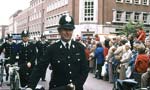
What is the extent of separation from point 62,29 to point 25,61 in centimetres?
822

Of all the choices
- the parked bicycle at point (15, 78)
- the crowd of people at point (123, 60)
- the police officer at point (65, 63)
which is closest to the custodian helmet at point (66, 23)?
the police officer at point (65, 63)

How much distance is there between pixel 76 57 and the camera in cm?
566

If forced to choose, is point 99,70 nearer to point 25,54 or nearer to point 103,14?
point 25,54

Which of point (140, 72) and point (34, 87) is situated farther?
point (140, 72)

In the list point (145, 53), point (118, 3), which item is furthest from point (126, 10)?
point (145, 53)

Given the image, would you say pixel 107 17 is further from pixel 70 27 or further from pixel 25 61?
pixel 70 27

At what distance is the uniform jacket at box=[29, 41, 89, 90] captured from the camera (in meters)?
5.55

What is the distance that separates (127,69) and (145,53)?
5.03ft

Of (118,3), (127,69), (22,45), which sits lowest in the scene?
(127,69)

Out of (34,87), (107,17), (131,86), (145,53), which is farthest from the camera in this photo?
(107,17)

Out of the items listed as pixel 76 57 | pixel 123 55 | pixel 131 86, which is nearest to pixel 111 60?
pixel 123 55

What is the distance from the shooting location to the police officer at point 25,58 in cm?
1302

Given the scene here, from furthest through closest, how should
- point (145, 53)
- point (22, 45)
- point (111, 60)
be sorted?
point (111, 60), point (145, 53), point (22, 45)

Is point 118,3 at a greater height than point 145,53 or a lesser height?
greater
